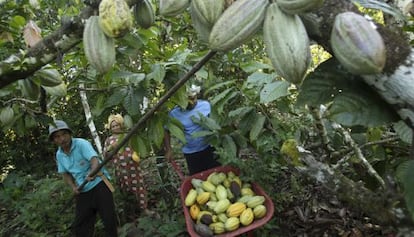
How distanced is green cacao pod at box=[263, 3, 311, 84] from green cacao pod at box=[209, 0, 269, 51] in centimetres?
2

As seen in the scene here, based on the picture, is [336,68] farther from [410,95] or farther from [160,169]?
[160,169]

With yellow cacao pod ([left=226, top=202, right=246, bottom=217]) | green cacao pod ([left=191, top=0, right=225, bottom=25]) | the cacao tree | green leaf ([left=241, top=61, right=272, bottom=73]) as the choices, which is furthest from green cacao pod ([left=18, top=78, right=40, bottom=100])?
yellow cacao pod ([left=226, top=202, right=246, bottom=217])

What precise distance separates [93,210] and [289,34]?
12.4 ft

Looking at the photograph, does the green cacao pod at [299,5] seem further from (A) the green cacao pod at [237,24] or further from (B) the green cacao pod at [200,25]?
(B) the green cacao pod at [200,25]

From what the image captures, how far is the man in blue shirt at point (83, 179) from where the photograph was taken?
12.0ft

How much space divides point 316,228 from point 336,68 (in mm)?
2883

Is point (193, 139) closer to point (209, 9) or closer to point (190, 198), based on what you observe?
point (190, 198)

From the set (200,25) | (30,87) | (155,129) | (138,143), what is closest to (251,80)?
(155,129)

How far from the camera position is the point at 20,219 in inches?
181

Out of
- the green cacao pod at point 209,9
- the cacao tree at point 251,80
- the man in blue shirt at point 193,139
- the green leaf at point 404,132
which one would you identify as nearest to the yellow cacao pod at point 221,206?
the cacao tree at point 251,80

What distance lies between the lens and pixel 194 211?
10.5 feet

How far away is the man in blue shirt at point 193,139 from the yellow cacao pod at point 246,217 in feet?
2.73

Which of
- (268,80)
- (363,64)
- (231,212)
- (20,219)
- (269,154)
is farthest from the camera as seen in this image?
(20,219)

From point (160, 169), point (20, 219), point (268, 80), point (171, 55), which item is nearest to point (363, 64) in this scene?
point (268, 80)
